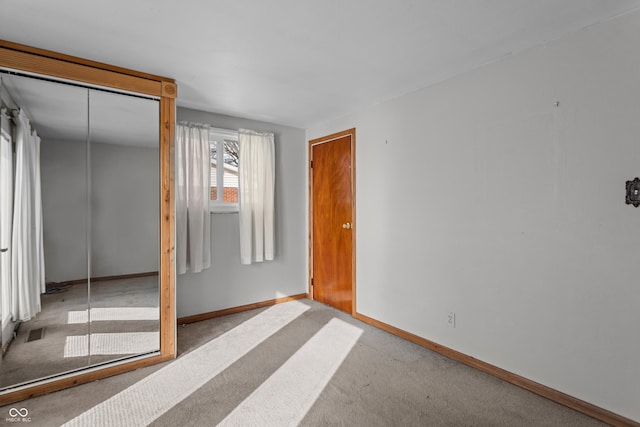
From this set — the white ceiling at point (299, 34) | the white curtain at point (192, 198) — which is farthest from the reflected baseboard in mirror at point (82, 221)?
the white curtain at point (192, 198)

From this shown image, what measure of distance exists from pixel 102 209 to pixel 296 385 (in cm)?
193

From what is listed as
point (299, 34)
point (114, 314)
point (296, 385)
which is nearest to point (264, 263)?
point (114, 314)

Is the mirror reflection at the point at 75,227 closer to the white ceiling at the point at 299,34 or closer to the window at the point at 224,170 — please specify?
the white ceiling at the point at 299,34

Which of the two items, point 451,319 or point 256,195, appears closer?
point 451,319

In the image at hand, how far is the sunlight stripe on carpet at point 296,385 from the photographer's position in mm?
2004

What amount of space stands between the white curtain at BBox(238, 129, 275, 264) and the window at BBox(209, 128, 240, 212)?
104mm

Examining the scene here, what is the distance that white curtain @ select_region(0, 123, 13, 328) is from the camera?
2.13m

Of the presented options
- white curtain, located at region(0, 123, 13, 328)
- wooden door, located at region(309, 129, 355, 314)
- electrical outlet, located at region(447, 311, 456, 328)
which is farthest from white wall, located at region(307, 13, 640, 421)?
white curtain, located at region(0, 123, 13, 328)

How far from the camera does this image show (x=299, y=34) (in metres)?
2.11

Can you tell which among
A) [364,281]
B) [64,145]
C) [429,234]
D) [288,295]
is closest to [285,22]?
[64,145]

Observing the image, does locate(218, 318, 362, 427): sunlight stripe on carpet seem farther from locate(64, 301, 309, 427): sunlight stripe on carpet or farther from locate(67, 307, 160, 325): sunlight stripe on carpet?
locate(67, 307, 160, 325): sunlight stripe on carpet

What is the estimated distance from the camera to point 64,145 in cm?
236

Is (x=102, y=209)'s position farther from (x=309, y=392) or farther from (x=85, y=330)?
(x=309, y=392)

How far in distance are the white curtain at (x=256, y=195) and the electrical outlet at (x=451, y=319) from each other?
7.09 feet
